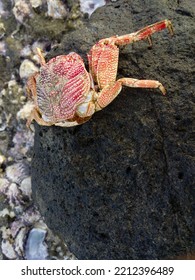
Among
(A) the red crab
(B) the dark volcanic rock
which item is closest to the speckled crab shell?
(A) the red crab

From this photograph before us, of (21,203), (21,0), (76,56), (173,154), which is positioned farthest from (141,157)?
(21,0)

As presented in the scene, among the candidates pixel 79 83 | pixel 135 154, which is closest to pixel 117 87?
pixel 79 83

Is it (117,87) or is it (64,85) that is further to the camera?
(64,85)

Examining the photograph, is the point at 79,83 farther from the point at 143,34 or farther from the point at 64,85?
the point at 143,34

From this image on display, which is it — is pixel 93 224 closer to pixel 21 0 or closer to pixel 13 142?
pixel 13 142

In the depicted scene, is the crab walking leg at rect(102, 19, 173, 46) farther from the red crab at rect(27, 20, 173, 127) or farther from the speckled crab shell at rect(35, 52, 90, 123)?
the speckled crab shell at rect(35, 52, 90, 123)

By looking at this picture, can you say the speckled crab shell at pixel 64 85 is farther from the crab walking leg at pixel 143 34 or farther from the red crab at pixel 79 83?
the crab walking leg at pixel 143 34
